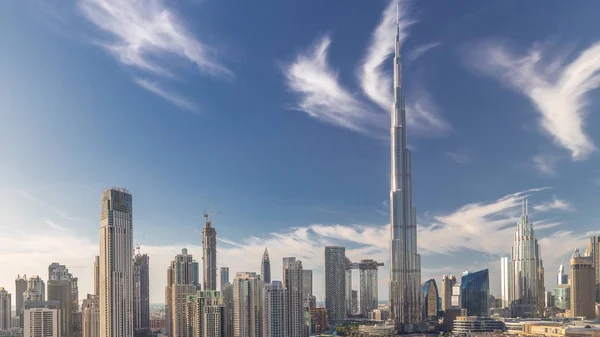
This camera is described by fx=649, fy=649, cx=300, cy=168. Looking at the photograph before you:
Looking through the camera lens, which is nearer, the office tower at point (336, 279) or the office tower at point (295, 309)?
the office tower at point (295, 309)

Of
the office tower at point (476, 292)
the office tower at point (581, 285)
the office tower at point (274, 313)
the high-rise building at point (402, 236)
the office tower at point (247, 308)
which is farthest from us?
the office tower at point (476, 292)

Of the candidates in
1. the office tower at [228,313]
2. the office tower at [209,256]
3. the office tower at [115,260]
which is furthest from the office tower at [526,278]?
the office tower at [115,260]

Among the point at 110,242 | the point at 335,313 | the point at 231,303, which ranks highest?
the point at 110,242

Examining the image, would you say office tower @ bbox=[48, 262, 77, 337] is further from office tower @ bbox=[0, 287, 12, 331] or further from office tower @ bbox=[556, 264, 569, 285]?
office tower @ bbox=[556, 264, 569, 285]

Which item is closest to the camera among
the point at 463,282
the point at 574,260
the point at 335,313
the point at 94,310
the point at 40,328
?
the point at 94,310

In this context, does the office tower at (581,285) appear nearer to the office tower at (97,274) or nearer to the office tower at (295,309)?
the office tower at (295,309)

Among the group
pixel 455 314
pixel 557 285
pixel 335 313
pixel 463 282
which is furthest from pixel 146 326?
pixel 557 285

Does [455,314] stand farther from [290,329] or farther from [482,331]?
[290,329]
